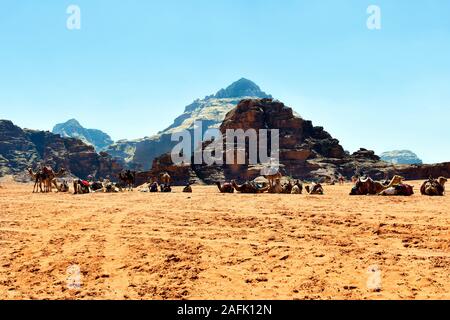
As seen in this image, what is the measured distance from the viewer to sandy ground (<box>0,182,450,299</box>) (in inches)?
300

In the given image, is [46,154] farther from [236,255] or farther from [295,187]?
[236,255]

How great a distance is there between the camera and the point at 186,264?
29.9ft

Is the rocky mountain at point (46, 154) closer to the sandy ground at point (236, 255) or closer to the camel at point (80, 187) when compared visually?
the camel at point (80, 187)

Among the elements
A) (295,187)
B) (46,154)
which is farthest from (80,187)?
(46,154)

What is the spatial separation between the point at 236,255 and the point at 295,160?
83.8 metres

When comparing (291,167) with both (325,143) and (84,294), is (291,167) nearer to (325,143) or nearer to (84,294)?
(325,143)

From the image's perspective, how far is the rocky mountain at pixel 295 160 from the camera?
8219cm

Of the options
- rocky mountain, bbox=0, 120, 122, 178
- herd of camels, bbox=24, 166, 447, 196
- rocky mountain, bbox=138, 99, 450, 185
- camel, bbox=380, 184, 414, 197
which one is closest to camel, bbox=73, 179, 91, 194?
herd of camels, bbox=24, 166, 447, 196

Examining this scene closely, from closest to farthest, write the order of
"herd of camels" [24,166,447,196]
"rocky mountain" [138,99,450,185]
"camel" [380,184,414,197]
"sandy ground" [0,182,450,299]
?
A: "sandy ground" [0,182,450,299], "camel" [380,184,414,197], "herd of camels" [24,166,447,196], "rocky mountain" [138,99,450,185]

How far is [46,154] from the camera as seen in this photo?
14925 cm

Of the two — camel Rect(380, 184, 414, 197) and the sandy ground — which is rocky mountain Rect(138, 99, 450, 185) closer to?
camel Rect(380, 184, 414, 197)

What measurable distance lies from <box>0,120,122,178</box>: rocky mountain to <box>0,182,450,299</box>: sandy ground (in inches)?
5004

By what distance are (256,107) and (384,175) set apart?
129ft

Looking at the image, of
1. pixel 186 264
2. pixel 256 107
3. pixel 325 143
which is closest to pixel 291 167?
pixel 325 143
